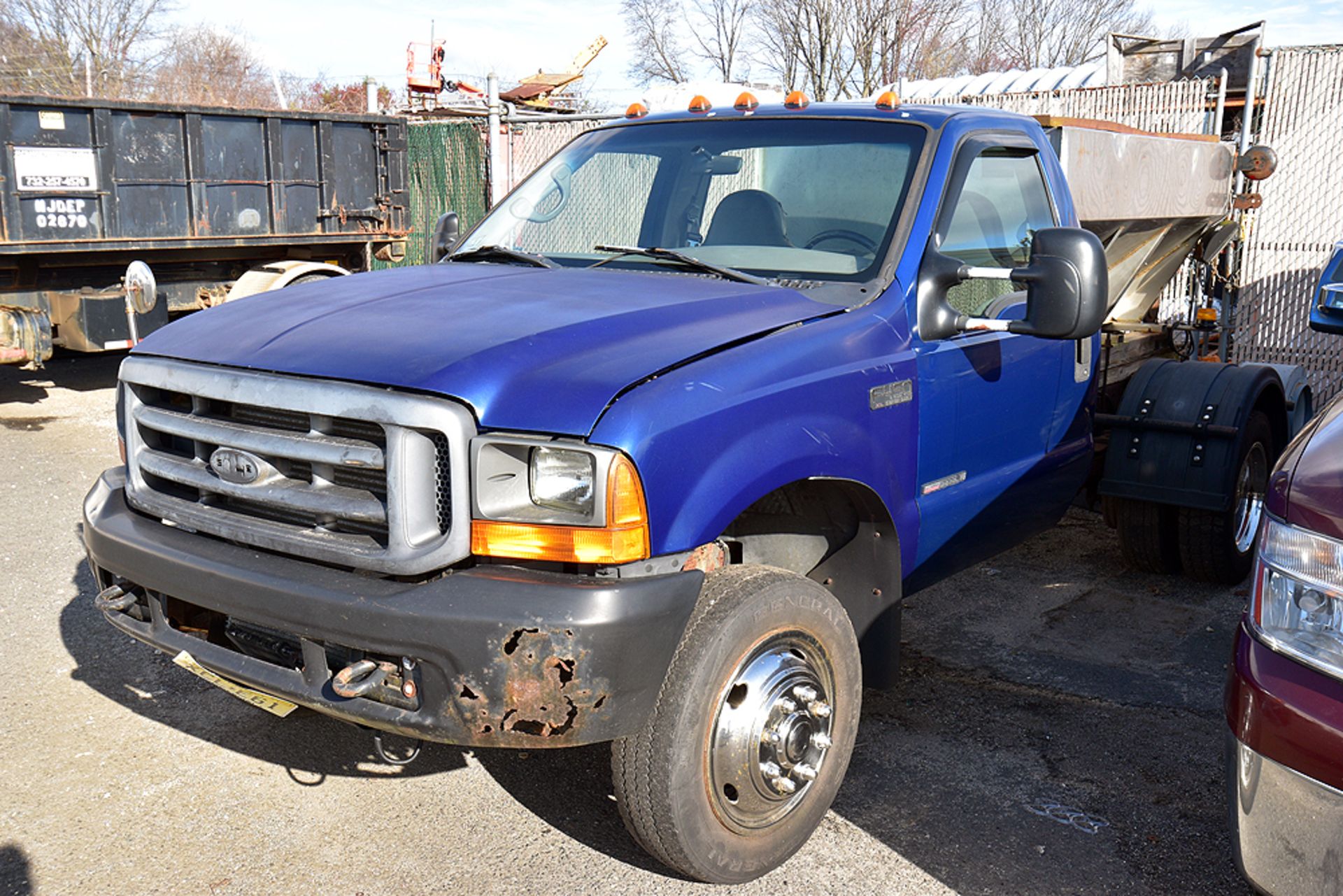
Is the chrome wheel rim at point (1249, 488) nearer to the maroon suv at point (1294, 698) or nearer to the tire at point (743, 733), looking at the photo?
the tire at point (743, 733)

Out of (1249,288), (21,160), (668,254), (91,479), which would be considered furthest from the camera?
(1249,288)

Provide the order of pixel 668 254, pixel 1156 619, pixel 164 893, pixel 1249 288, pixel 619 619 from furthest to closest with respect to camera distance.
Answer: pixel 1249 288, pixel 1156 619, pixel 668 254, pixel 164 893, pixel 619 619

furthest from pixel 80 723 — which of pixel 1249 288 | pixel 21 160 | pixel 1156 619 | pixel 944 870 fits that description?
pixel 1249 288

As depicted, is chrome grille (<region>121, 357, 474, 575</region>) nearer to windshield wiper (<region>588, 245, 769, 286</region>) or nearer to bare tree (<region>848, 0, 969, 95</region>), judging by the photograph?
windshield wiper (<region>588, 245, 769, 286</region>)

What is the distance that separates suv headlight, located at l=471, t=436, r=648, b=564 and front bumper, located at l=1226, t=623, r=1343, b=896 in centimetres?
129

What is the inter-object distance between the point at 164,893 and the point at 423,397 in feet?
5.11

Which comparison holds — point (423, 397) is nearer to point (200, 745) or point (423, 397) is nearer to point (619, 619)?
point (619, 619)

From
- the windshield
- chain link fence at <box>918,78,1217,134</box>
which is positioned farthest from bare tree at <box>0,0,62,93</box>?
the windshield

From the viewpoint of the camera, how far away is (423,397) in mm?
2689

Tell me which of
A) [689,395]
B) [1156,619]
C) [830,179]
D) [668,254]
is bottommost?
[1156,619]

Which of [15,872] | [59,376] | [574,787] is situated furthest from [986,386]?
[59,376]

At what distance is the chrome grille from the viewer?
8.80 feet

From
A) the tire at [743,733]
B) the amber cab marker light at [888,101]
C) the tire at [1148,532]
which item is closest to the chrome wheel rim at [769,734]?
the tire at [743,733]

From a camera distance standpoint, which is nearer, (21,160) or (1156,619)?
(1156,619)
